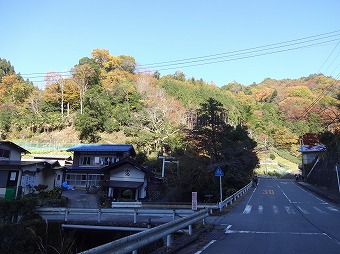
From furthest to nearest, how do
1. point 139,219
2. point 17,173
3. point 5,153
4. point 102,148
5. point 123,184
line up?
point 102,148, point 123,184, point 5,153, point 17,173, point 139,219

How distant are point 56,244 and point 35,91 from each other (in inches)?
2304

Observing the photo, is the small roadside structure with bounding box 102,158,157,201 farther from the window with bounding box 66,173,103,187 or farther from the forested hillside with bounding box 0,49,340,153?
the forested hillside with bounding box 0,49,340,153

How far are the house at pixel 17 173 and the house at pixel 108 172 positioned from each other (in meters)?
5.46

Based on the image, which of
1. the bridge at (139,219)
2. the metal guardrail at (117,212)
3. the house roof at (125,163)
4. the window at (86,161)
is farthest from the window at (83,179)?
the metal guardrail at (117,212)

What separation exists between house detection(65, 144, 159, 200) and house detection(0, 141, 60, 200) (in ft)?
17.9

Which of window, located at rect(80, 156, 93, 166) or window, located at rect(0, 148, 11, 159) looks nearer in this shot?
window, located at rect(0, 148, 11, 159)

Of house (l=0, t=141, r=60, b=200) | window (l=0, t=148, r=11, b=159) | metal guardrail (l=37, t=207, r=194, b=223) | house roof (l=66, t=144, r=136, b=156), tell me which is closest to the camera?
metal guardrail (l=37, t=207, r=194, b=223)

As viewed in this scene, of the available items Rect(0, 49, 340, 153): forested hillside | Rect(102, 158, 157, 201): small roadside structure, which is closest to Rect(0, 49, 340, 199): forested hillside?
Rect(0, 49, 340, 153): forested hillside

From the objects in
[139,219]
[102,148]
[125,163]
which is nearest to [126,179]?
[125,163]

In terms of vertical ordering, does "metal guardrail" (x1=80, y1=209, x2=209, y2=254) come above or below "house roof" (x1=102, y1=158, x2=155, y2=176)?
below

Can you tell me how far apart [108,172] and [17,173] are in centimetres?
1017

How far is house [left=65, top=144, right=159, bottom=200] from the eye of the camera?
113ft

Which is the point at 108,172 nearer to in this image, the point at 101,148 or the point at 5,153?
the point at 101,148

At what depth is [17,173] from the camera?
2841cm
